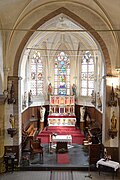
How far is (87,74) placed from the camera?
25.8 metres

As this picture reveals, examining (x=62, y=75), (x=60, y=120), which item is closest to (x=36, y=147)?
(x=60, y=120)

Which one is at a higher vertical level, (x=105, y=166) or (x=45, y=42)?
(x=45, y=42)

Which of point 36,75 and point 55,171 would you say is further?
point 36,75

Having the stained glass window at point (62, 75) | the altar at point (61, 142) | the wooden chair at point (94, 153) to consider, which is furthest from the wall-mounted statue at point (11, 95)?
the stained glass window at point (62, 75)

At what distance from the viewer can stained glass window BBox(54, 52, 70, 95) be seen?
87.8 feet

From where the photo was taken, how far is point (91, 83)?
25.7 metres

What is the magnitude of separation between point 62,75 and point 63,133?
21.9 ft

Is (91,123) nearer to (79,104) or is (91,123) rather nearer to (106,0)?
(79,104)

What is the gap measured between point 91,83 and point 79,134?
Answer: 18.0 ft

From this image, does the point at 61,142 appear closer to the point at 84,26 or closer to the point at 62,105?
the point at 62,105

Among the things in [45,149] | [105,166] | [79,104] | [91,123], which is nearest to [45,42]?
[79,104]

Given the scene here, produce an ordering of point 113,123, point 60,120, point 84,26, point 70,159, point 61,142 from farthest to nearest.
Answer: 1. point 60,120
2. point 61,142
3. point 70,159
4. point 84,26
5. point 113,123

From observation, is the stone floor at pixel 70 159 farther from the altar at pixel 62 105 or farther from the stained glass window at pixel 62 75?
the stained glass window at pixel 62 75

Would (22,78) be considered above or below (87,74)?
below
